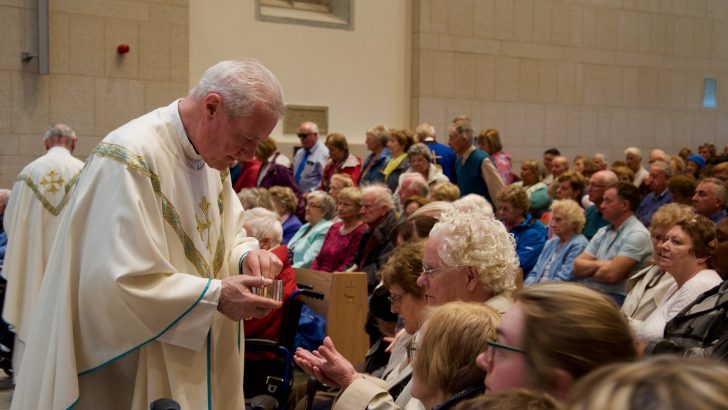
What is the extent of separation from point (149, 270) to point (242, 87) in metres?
0.67

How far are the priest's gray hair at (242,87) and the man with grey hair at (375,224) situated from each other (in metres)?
3.68

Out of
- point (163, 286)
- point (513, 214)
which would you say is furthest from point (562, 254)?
point (163, 286)

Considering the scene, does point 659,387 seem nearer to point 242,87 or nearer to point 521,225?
point 242,87

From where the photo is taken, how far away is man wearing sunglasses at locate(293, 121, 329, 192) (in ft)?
36.3

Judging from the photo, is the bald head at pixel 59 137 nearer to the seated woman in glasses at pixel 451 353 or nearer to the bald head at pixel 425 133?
the bald head at pixel 425 133

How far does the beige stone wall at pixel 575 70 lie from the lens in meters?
14.8

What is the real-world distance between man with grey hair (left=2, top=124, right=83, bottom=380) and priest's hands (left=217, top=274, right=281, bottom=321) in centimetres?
337

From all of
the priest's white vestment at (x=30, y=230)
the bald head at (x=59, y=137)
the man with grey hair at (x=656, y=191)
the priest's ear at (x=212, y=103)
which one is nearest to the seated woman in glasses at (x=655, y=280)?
the priest's ear at (x=212, y=103)

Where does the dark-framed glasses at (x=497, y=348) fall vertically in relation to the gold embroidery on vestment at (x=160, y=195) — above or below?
below

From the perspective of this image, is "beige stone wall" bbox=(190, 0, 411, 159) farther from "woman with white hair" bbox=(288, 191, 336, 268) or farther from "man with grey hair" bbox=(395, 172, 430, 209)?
"man with grey hair" bbox=(395, 172, 430, 209)

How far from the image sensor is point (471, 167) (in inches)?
348

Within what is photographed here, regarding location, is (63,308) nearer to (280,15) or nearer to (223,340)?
(223,340)

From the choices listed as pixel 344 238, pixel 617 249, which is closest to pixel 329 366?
pixel 617 249

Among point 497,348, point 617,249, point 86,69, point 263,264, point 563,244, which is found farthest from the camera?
point 86,69
